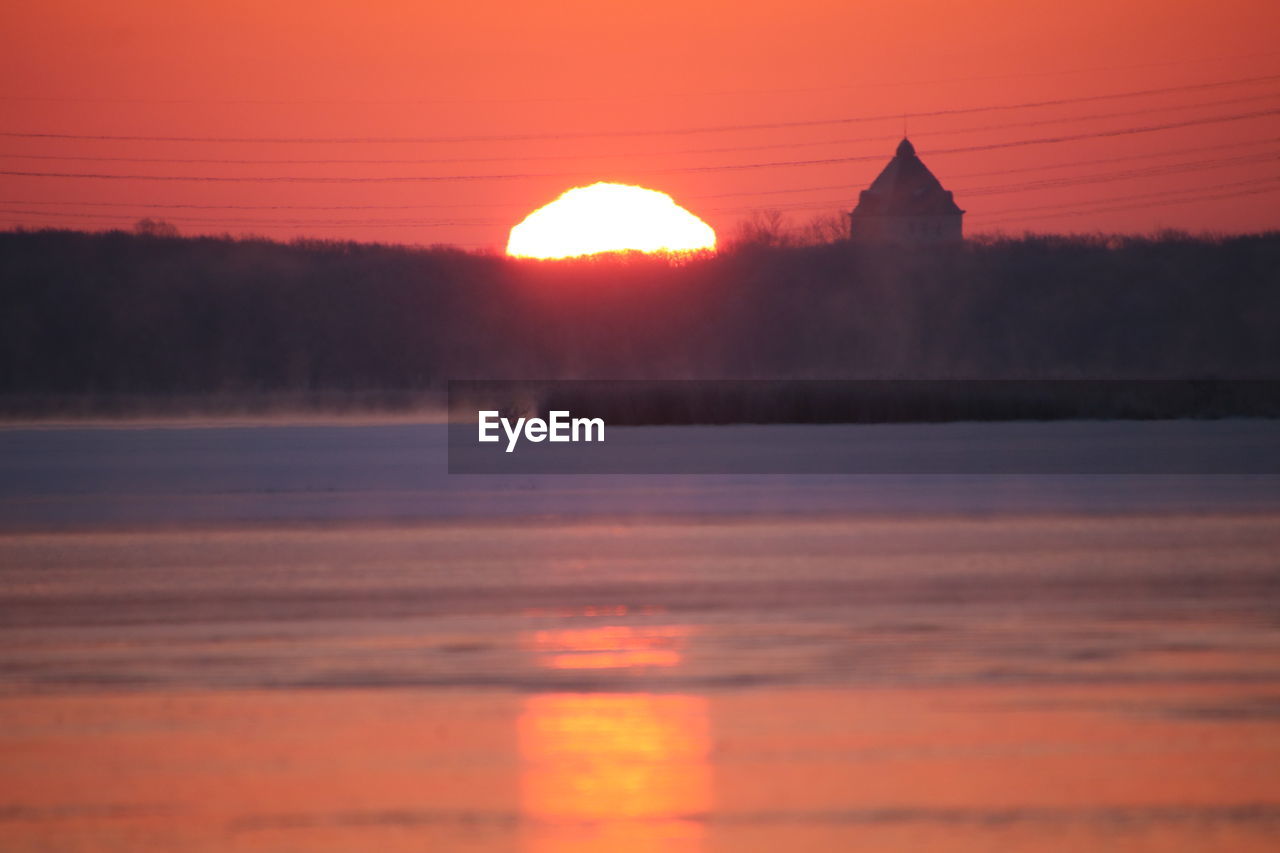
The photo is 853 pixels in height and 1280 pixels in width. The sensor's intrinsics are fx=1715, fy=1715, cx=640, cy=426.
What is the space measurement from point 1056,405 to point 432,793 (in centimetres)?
2284

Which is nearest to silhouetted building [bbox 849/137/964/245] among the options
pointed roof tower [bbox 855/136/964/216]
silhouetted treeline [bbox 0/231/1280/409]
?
pointed roof tower [bbox 855/136/964/216]

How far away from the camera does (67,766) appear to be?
5.95 m

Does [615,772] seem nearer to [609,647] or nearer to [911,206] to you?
[609,647]

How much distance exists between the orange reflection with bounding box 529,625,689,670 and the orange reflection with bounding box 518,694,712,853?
2.03 feet

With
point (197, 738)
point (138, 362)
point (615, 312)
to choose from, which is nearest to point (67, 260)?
point (138, 362)

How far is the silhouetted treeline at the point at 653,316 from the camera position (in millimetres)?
51250

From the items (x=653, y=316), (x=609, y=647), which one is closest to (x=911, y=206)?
(x=653, y=316)

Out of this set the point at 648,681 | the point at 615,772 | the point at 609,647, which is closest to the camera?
the point at 615,772

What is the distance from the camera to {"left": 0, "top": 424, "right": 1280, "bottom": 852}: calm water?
5.38 m

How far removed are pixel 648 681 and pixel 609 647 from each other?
31.1 inches

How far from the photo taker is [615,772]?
19.2ft

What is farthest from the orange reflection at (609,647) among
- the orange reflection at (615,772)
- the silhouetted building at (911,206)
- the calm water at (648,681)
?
the silhouetted building at (911,206)

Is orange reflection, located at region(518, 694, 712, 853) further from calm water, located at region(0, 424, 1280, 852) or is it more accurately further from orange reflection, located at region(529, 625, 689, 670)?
orange reflection, located at region(529, 625, 689, 670)

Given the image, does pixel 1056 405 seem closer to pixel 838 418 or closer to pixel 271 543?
pixel 838 418
